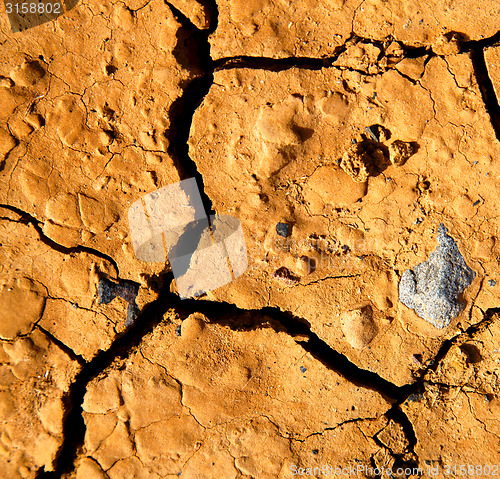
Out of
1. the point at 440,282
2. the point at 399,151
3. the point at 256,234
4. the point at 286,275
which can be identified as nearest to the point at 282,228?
the point at 256,234

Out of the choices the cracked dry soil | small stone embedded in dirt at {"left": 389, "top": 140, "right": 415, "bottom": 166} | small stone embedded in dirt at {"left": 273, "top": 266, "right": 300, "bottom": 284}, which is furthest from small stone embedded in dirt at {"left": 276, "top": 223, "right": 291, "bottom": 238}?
small stone embedded in dirt at {"left": 389, "top": 140, "right": 415, "bottom": 166}

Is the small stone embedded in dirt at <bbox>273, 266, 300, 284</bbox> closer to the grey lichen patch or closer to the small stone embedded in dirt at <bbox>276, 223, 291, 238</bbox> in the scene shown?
the small stone embedded in dirt at <bbox>276, 223, 291, 238</bbox>

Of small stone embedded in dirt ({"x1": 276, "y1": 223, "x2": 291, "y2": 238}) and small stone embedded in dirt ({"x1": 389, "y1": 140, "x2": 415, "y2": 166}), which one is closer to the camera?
small stone embedded in dirt ({"x1": 389, "y1": 140, "x2": 415, "y2": 166})

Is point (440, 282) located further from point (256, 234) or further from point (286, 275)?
point (256, 234)

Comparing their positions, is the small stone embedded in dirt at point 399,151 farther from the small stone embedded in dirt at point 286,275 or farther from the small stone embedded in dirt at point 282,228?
the small stone embedded in dirt at point 286,275

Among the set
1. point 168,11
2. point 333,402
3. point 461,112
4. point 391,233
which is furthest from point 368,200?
point 168,11

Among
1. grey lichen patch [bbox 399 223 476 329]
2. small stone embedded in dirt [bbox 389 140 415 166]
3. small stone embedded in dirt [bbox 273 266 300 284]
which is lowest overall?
small stone embedded in dirt [bbox 273 266 300 284]
